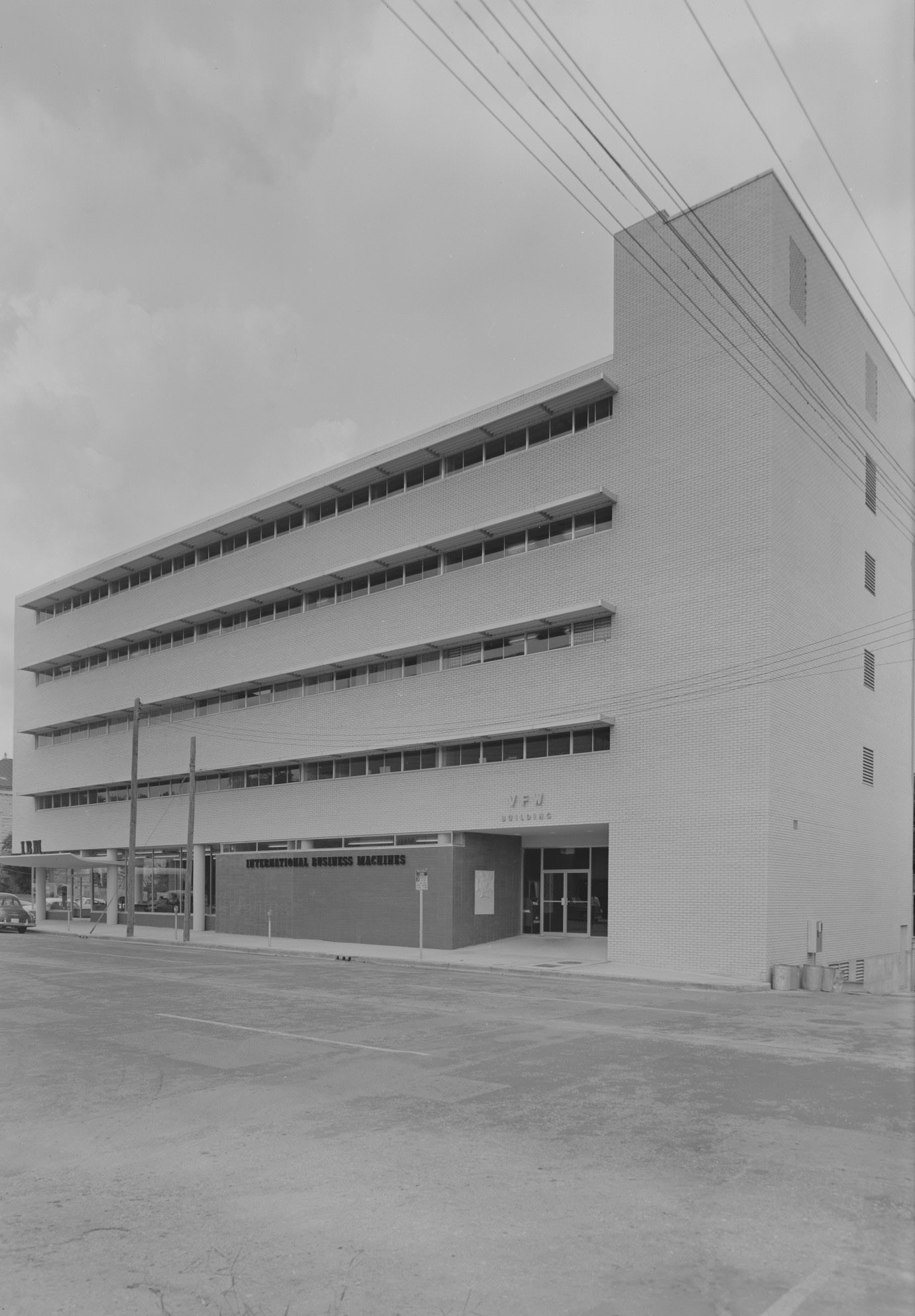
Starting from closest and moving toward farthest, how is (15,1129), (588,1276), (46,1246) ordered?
1. (588,1276)
2. (46,1246)
3. (15,1129)

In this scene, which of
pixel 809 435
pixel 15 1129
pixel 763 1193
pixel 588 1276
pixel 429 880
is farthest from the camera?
pixel 429 880

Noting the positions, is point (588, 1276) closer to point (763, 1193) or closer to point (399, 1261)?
point (399, 1261)

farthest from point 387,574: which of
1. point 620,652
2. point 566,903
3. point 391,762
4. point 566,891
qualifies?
point 566,903

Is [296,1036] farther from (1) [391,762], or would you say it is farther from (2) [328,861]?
(2) [328,861]

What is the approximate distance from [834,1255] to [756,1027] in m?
10.4

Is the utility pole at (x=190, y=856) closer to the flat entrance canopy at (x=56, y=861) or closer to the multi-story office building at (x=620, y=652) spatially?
the multi-story office building at (x=620, y=652)

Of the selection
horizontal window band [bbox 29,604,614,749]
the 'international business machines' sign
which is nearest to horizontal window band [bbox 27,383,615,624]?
horizontal window band [bbox 29,604,614,749]

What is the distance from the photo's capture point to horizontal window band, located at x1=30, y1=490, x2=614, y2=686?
109ft

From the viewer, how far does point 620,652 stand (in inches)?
1229

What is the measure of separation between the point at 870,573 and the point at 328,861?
20115mm

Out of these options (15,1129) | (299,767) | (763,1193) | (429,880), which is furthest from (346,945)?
(763,1193)

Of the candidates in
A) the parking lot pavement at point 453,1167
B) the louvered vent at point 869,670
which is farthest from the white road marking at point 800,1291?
the louvered vent at point 869,670

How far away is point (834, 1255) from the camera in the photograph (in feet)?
20.4

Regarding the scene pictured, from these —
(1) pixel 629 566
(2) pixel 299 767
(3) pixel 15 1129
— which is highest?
(1) pixel 629 566
